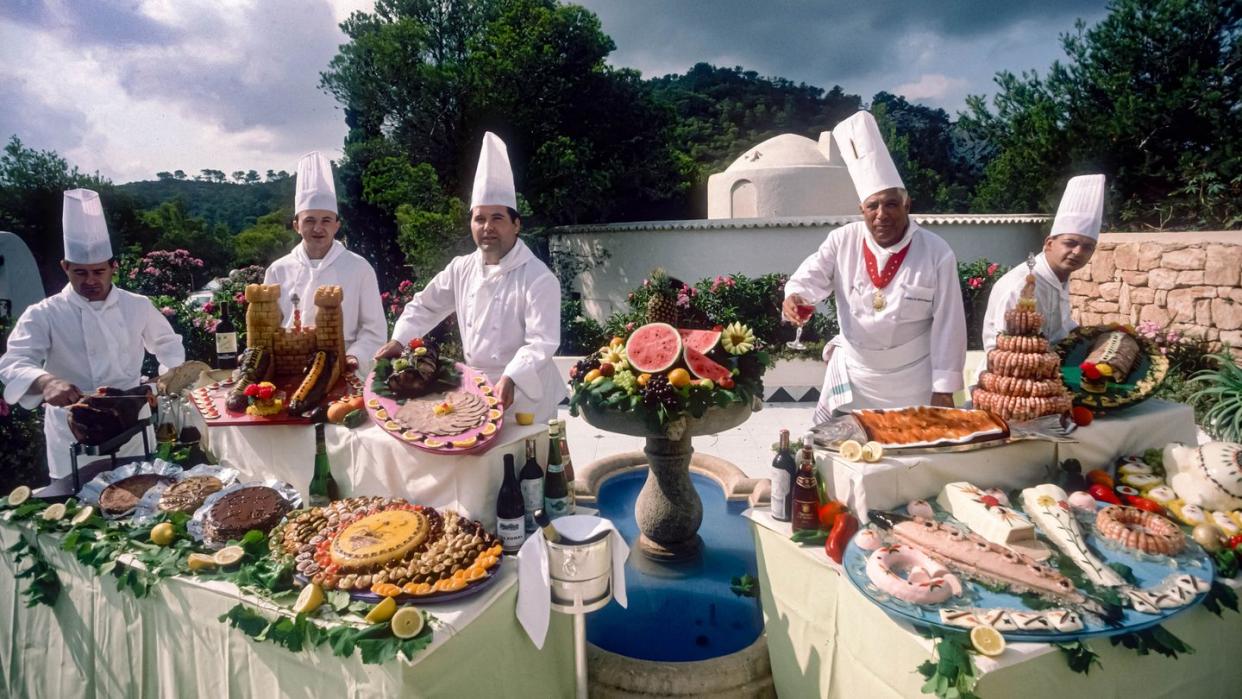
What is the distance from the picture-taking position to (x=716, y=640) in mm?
3318

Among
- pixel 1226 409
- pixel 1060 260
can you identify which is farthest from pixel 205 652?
pixel 1226 409

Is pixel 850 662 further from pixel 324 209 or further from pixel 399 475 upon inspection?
pixel 324 209

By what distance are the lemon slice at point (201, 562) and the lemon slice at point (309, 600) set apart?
47 cm

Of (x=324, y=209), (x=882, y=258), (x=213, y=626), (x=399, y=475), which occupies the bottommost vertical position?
(x=213, y=626)

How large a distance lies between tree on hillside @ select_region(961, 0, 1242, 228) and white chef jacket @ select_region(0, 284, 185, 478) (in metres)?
16.7

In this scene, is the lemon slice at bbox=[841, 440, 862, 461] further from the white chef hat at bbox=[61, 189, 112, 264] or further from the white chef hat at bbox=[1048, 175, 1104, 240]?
the white chef hat at bbox=[61, 189, 112, 264]

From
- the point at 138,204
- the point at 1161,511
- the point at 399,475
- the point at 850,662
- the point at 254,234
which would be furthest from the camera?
the point at 254,234

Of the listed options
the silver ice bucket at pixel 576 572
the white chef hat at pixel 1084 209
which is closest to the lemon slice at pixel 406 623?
the silver ice bucket at pixel 576 572

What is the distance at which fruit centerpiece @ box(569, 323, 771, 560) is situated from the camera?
10.5 ft

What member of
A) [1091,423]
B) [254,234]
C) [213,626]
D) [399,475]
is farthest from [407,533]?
[254,234]

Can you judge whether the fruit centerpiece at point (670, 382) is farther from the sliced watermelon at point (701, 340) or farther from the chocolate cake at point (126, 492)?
the chocolate cake at point (126, 492)

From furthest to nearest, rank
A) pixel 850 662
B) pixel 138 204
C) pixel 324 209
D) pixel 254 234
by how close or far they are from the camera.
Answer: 1. pixel 254 234
2. pixel 138 204
3. pixel 324 209
4. pixel 850 662

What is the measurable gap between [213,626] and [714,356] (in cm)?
249

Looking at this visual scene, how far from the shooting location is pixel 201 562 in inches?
94.3
